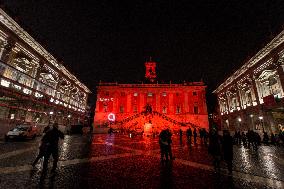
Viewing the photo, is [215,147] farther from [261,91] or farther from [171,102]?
[171,102]

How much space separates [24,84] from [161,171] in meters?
26.8

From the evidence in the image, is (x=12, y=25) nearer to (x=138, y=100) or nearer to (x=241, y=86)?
(x=138, y=100)

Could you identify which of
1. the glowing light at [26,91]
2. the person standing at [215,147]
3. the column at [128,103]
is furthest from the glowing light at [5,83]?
→ the column at [128,103]

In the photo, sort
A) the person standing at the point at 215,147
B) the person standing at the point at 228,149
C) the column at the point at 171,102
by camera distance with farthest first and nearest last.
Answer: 1. the column at the point at 171,102
2. the person standing at the point at 215,147
3. the person standing at the point at 228,149

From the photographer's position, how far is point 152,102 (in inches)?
2005

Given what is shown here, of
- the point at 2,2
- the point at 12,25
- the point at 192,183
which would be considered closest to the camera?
the point at 192,183

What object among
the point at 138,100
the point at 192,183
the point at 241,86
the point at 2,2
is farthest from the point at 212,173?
the point at 138,100

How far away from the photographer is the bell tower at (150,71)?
193 feet

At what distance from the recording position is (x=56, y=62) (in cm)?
3259

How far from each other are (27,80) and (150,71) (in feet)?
134

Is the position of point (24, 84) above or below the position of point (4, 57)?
below

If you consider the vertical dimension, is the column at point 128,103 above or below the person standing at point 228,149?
above

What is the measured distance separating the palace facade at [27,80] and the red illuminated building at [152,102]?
12857mm

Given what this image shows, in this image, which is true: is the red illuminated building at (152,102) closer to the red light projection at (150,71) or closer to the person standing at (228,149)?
the red light projection at (150,71)
